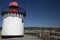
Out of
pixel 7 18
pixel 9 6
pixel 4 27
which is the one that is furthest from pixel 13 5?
pixel 4 27

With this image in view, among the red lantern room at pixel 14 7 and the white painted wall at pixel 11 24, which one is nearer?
the white painted wall at pixel 11 24

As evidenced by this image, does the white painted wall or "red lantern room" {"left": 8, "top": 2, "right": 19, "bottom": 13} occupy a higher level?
"red lantern room" {"left": 8, "top": 2, "right": 19, "bottom": 13}

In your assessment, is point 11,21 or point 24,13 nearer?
point 11,21

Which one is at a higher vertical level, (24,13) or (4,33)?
(24,13)

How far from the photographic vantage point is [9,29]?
1548 centimetres

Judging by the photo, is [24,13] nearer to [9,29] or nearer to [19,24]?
[19,24]

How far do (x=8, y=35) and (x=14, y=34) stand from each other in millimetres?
626

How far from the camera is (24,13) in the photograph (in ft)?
54.0

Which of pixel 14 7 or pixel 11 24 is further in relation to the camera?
pixel 14 7

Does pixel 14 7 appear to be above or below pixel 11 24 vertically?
above

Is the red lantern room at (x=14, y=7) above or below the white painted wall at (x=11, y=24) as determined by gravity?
above

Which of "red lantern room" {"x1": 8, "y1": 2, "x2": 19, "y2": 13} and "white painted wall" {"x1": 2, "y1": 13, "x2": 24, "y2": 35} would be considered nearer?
"white painted wall" {"x1": 2, "y1": 13, "x2": 24, "y2": 35}

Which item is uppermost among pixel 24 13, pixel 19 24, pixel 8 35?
pixel 24 13

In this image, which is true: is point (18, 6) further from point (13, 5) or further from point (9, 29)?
point (9, 29)
